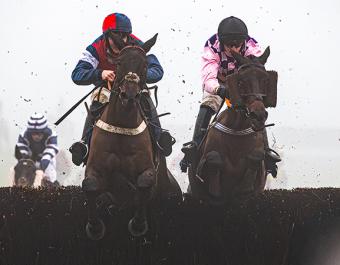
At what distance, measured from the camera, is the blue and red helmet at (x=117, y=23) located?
7.08m

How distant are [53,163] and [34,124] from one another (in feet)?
3.41

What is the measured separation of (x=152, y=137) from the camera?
272 inches

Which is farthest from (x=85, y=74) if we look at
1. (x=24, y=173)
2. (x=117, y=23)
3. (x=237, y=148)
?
(x=24, y=173)

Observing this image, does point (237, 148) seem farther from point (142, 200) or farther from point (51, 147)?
point (51, 147)

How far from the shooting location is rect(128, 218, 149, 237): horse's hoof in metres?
6.46

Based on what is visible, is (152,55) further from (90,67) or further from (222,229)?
(222,229)

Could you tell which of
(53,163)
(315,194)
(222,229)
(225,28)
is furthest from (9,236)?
(53,163)

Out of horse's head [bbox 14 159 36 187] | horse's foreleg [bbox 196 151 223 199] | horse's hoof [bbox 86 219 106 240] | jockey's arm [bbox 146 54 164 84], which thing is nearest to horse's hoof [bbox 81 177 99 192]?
horse's hoof [bbox 86 219 106 240]

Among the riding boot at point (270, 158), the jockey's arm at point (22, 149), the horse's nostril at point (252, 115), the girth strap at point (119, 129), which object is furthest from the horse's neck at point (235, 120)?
the jockey's arm at point (22, 149)

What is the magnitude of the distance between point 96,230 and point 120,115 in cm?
126

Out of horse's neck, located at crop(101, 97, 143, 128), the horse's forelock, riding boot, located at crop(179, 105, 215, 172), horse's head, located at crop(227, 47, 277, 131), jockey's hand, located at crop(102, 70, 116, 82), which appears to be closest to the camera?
the horse's forelock

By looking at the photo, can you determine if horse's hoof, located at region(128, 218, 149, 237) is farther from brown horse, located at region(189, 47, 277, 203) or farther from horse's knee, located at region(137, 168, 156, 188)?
brown horse, located at region(189, 47, 277, 203)

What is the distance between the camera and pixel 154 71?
716cm

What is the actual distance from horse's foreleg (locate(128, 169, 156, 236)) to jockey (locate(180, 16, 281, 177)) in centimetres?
164
